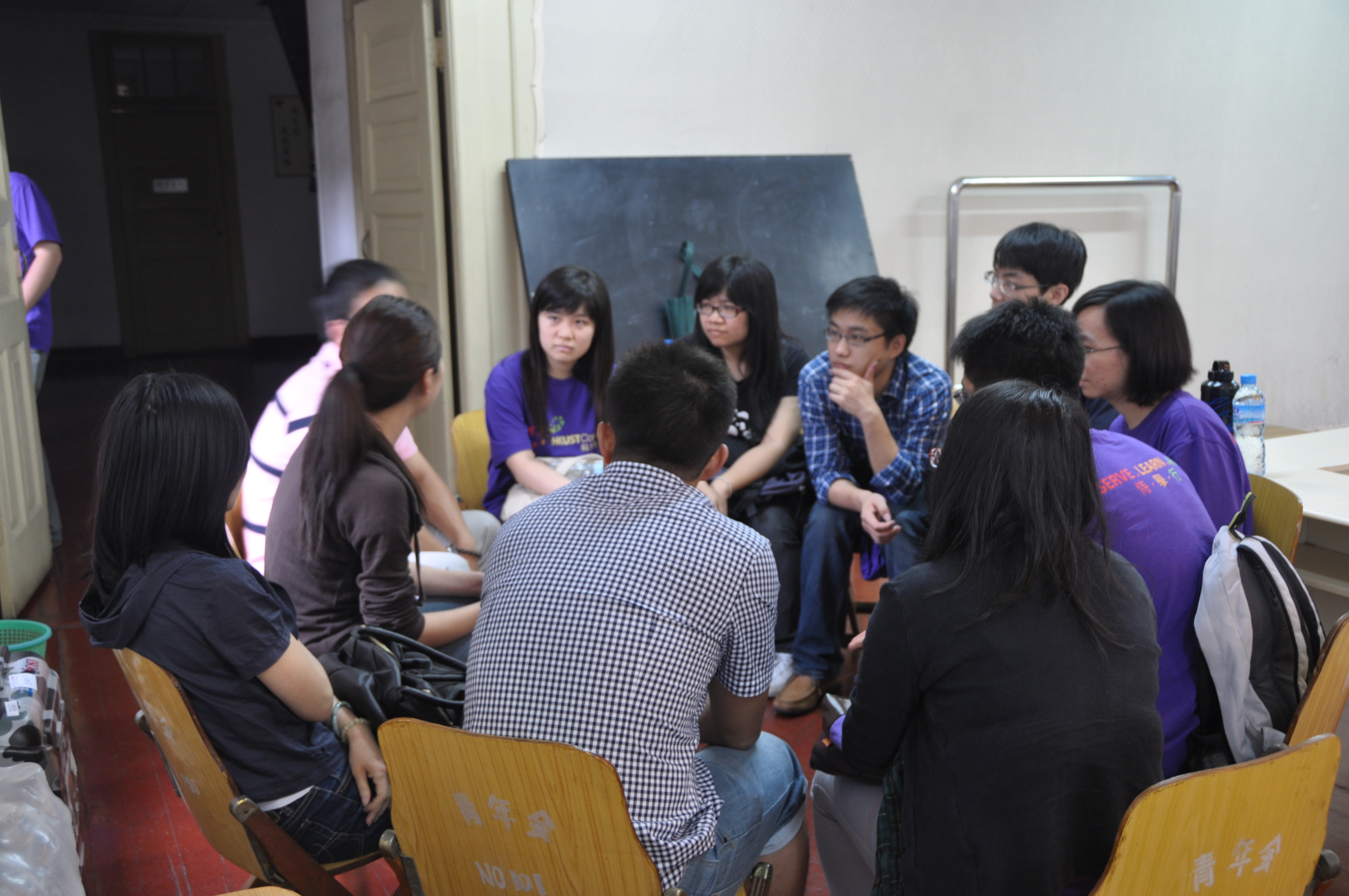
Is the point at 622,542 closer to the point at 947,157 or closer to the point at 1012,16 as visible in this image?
the point at 947,157

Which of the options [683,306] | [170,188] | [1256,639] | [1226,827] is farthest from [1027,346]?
[170,188]

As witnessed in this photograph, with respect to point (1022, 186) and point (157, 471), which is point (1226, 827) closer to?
point (157, 471)

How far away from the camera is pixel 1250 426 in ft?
8.15

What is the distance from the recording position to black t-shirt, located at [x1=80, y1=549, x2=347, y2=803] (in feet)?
4.16

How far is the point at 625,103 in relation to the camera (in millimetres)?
3699

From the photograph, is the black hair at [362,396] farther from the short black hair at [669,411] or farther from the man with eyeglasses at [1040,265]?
the man with eyeglasses at [1040,265]

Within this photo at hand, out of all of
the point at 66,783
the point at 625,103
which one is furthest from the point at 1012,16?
the point at 66,783

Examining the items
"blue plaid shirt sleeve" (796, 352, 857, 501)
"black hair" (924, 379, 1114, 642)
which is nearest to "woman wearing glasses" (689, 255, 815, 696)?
"blue plaid shirt sleeve" (796, 352, 857, 501)

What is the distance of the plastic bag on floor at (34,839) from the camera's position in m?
1.19

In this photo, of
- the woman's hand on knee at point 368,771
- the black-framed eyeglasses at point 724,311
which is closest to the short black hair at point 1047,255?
the black-framed eyeglasses at point 724,311

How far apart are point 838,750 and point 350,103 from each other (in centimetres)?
367

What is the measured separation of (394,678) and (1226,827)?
1091mm

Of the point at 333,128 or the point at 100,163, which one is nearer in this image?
the point at 333,128

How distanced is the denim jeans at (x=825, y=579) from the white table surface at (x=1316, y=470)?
839 mm
